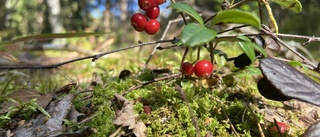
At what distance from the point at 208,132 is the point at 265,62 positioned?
0.34 metres

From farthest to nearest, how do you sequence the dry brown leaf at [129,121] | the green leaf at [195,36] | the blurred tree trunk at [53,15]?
the blurred tree trunk at [53,15]
the dry brown leaf at [129,121]
the green leaf at [195,36]

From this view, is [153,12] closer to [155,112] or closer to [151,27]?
[151,27]

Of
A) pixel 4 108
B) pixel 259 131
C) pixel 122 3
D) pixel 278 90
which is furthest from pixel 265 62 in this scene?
pixel 122 3

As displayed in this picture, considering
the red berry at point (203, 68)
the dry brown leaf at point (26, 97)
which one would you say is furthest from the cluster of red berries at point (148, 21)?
the dry brown leaf at point (26, 97)

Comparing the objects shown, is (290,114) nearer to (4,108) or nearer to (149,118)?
(149,118)

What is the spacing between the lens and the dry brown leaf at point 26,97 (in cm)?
133

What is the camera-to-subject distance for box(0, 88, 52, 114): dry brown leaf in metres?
A: 1.33

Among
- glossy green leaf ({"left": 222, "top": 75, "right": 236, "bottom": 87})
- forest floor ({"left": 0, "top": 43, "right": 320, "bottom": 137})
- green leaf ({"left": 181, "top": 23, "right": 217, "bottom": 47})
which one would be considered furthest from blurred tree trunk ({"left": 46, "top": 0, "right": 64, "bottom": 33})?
green leaf ({"left": 181, "top": 23, "right": 217, "bottom": 47})

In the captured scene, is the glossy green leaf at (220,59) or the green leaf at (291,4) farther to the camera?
the glossy green leaf at (220,59)

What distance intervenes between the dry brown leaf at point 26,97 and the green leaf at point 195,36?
2.47 ft

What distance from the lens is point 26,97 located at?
142 cm

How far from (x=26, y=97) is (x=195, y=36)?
0.92m

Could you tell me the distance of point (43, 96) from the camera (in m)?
1.41

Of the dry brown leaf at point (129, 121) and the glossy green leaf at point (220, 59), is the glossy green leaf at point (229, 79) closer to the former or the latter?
the glossy green leaf at point (220, 59)
